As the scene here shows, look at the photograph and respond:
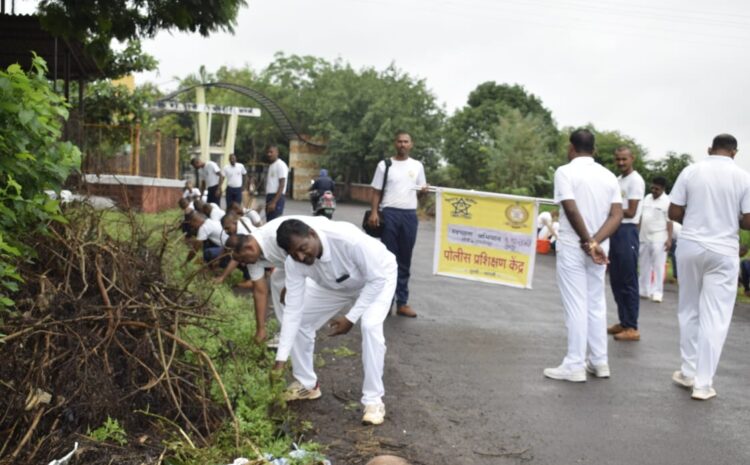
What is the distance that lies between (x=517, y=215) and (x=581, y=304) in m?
2.99

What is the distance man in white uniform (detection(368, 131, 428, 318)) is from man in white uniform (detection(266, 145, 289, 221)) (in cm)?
482

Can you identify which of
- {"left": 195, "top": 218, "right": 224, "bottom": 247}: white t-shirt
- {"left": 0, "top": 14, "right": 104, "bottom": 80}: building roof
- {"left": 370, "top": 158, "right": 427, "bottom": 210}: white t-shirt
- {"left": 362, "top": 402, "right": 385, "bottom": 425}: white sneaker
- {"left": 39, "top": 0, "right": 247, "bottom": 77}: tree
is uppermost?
{"left": 0, "top": 14, "right": 104, "bottom": 80}: building roof

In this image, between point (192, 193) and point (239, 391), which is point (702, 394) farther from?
point (192, 193)

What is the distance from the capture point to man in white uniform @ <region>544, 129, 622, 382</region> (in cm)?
705

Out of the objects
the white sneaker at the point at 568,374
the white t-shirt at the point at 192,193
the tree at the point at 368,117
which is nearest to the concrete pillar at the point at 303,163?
the tree at the point at 368,117

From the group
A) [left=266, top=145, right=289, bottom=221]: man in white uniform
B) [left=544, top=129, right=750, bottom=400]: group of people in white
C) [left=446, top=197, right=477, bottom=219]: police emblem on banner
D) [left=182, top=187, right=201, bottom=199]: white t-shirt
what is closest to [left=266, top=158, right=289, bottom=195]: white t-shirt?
[left=266, top=145, right=289, bottom=221]: man in white uniform

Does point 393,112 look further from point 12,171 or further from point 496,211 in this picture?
point 12,171

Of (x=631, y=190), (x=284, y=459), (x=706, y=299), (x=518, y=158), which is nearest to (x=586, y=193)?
(x=706, y=299)

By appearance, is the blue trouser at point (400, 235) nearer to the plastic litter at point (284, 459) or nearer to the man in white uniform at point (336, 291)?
the man in white uniform at point (336, 291)

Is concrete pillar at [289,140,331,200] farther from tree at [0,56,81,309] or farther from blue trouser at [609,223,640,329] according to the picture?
tree at [0,56,81,309]

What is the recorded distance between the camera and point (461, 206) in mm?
10336

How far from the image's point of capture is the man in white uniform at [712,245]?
21.9ft

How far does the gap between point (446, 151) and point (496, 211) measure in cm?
3621

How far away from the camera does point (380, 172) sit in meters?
9.80
